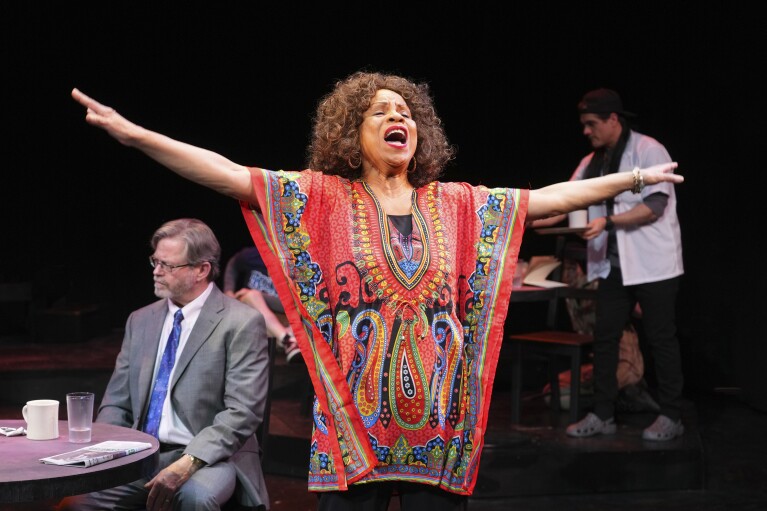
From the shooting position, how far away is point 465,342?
2273 millimetres

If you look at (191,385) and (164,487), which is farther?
(191,385)

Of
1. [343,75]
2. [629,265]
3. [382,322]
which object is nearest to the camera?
[382,322]

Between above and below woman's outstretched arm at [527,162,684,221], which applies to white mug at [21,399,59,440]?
below

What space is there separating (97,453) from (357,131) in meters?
0.95

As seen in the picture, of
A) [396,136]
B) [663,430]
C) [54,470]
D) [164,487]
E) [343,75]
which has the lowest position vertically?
[663,430]

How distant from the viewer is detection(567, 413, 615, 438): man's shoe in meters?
4.43

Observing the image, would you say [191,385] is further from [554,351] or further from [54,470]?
[554,351]

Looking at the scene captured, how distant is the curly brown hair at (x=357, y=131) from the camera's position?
232 cm

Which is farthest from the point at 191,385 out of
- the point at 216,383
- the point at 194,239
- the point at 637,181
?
the point at 637,181

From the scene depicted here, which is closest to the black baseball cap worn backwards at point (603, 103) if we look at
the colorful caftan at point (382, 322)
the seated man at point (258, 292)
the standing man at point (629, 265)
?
the standing man at point (629, 265)

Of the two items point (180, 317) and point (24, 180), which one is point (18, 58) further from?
point (180, 317)

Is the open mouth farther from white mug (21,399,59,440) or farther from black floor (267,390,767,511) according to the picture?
black floor (267,390,767,511)

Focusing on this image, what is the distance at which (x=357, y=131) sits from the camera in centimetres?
232

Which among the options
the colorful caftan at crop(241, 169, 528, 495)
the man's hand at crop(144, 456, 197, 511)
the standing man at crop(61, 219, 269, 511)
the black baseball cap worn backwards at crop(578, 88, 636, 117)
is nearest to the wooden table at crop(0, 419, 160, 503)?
the man's hand at crop(144, 456, 197, 511)
